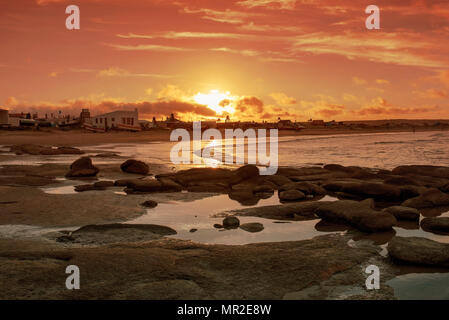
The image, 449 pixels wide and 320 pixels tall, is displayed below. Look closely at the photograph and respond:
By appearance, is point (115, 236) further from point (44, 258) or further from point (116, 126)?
point (116, 126)

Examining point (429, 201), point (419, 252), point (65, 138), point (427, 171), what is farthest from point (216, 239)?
point (65, 138)

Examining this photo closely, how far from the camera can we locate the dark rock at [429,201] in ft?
42.1

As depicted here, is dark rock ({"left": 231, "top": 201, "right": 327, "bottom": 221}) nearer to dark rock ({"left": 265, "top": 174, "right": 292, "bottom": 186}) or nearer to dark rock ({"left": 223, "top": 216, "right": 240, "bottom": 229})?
dark rock ({"left": 223, "top": 216, "right": 240, "bottom": 229})

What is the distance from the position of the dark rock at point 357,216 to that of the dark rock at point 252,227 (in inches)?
76.7

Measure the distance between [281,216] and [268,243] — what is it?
2808 millimetres

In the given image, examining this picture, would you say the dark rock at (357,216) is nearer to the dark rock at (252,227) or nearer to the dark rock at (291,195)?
the dark rock at (252,227)

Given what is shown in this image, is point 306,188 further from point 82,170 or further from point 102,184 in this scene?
A: point 82,170

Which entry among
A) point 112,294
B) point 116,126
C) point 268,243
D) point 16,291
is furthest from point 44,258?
point 116,126

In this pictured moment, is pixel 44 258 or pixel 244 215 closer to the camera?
pixel 44 258

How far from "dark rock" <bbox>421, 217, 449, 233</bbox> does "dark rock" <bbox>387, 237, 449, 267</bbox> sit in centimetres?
246

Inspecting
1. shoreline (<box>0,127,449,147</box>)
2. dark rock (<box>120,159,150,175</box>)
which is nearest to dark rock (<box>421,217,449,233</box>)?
dark rock (<box>120,159,150,175</box>)

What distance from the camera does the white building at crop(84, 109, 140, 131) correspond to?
8788cm

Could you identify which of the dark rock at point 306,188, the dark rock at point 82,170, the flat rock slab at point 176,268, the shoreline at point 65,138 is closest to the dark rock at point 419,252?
the flat rock slab at point 176,268

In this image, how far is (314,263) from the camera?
717 cm
